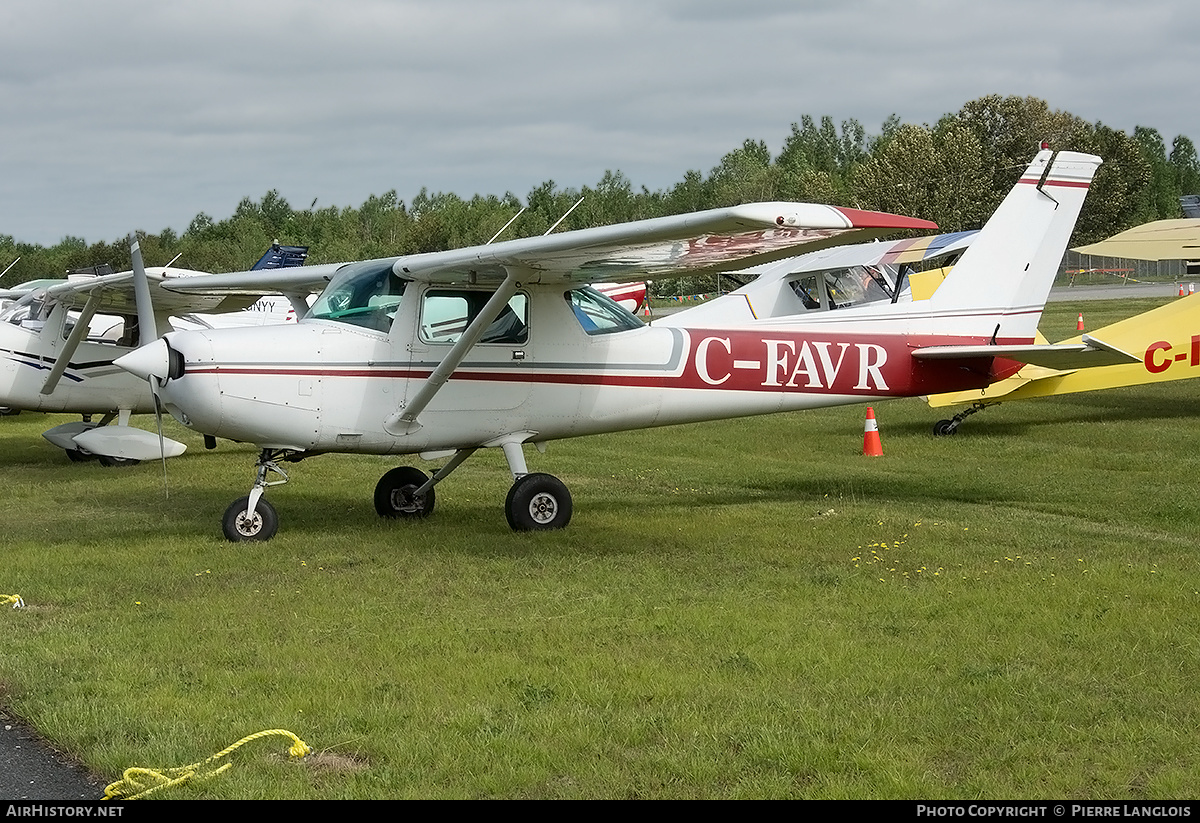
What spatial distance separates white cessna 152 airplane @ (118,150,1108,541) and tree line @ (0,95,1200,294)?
145 ft

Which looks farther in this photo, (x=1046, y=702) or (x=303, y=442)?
(x=303, y=442)

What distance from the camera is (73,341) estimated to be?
1420cm

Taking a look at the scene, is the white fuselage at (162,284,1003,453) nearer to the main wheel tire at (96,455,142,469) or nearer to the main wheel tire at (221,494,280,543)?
the main wheel tire at (221,494,280,543)

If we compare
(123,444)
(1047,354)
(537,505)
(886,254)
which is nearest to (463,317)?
(537,505)

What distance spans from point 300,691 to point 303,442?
4.15 m

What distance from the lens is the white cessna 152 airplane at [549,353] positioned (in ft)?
30.1

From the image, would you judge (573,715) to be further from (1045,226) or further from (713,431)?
(713,431)

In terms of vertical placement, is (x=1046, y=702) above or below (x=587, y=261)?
below

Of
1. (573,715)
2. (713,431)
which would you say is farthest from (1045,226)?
(573,715)

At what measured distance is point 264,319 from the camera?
2070 cm

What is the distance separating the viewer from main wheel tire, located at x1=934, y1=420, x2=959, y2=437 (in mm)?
15547

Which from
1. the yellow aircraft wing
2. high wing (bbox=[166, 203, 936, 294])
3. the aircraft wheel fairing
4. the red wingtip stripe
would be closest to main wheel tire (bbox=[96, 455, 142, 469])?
the aircraft wheel fairing

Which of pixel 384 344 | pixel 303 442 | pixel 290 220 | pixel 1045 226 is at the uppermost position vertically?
pixel 290 220

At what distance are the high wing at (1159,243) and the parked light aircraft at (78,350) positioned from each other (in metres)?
13.8
